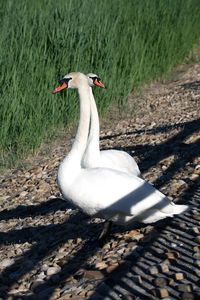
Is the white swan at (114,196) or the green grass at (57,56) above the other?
the green grass at (57,56)

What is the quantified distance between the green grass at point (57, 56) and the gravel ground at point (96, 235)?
34 centimetres

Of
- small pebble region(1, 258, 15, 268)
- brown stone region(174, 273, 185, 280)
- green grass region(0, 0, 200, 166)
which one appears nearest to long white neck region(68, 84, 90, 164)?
small pebble region(1, 258, 15, 268)

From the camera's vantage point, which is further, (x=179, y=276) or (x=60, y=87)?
(x=60, y=87)

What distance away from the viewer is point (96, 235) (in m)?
4.70

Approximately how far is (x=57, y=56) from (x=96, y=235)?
3254mm

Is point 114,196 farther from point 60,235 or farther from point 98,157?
point 60,235

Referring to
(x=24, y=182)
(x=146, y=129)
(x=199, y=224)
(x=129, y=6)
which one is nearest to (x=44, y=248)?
(x=199, y=224)

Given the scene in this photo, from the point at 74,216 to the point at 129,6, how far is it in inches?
207

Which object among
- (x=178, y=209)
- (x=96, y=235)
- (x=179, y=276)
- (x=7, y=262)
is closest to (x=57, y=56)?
(x=96, y=235)

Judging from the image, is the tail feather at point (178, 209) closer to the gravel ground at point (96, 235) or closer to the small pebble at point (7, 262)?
the gravel ground at point (96, 235)

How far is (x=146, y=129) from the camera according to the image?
778cm

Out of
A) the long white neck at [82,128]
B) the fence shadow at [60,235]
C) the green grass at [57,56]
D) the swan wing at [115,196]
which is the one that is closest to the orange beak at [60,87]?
the long white neck at [82,128]

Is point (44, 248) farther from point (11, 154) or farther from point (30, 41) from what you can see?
point (30, 41)

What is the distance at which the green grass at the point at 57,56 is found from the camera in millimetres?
6809
